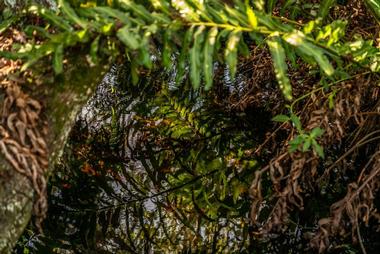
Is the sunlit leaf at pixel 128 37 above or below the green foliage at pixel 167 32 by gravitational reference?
below

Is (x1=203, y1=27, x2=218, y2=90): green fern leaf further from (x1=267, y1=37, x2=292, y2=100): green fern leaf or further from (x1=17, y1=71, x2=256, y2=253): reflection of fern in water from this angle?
(x1=17, y1=71, x2=256, y2=253): reflection of fern in water

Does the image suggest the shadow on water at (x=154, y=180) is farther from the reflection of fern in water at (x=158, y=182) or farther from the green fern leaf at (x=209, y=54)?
the green fern leaf at (x=209, y=54)

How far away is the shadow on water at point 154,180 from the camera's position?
2600 millimetres

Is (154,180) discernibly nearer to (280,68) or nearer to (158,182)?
(158,182)

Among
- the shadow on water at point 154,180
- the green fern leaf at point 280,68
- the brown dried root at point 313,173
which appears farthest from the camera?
the shadow on water at point 154,180

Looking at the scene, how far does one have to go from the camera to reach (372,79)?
210cm

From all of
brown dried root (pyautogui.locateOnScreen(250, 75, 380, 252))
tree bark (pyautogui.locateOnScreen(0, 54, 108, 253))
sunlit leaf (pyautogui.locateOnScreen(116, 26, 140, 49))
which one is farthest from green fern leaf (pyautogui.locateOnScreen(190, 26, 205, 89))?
brown dried root (pyautogui.locateOnScreen(250, 75, 380, 252))

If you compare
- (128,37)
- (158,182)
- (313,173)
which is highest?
(158,182)

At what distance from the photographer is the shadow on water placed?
8.53ft

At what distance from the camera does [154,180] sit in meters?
2.89

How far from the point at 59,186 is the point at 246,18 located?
6.26 ft

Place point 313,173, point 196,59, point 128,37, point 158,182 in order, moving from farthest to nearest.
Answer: point 158,182 → point 313,173 → point 196,59 → point 128,37

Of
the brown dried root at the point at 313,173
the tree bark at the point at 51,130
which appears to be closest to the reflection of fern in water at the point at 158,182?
the brown dried root at the point at 313,173

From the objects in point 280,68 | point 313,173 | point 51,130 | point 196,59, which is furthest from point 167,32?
point 313,173
